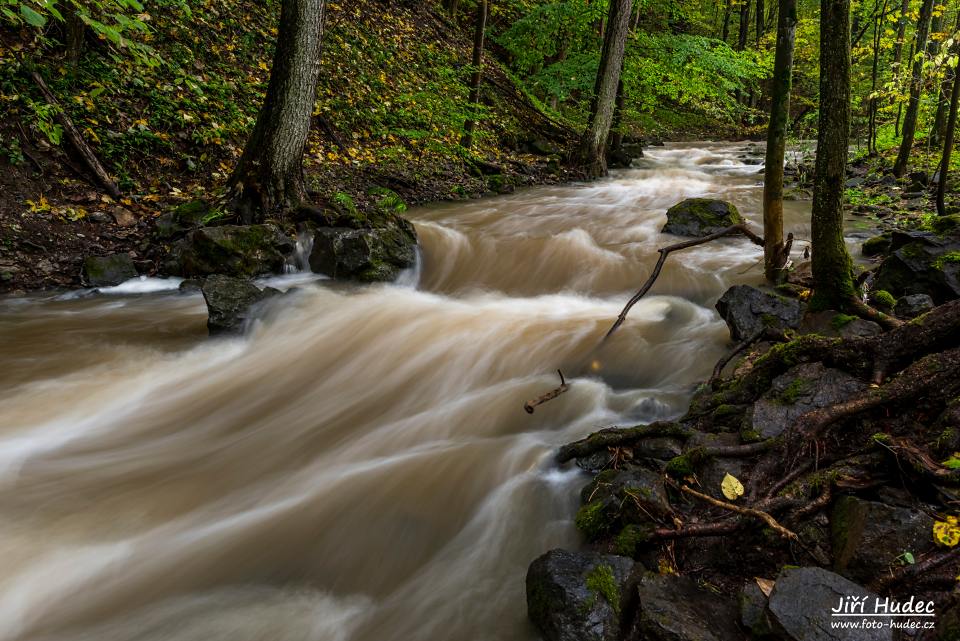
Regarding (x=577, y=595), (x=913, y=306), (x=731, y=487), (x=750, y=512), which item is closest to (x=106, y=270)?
(x=577, y=595)

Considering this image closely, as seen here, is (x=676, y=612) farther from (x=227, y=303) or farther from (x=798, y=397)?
(x=227, y=303)

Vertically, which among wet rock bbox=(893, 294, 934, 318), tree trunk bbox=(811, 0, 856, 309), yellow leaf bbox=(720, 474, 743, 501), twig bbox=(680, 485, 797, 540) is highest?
tree trunk bbox=(811, 0, 856, 309)

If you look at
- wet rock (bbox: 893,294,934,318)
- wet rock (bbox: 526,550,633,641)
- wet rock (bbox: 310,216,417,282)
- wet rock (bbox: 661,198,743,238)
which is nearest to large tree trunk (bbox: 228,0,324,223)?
wet rock (bbox: 310,216,417,282)

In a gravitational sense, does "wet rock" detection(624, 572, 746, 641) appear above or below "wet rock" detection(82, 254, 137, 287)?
below

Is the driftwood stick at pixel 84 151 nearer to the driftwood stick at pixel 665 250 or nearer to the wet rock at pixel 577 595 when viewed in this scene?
the driftwood stick at pixel 665 250

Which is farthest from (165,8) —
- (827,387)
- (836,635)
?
(836,635)

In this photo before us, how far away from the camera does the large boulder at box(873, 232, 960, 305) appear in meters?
4.39

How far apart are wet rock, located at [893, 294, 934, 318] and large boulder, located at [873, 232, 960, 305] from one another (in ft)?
1.33

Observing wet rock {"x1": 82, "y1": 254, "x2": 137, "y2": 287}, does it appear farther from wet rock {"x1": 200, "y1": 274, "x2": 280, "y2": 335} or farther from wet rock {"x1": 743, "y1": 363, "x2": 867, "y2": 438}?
wet rock {"x1": 743, "y1": 363, "x2": 867, "y2": 438}

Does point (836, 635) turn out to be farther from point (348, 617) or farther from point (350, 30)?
point (350, 30)

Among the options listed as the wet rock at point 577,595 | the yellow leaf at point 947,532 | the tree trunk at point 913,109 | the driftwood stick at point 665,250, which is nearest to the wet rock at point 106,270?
the driftwood stick at point 665,250

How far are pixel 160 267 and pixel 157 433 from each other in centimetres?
310

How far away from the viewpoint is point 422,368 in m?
5.53

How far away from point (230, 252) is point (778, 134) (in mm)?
6151
